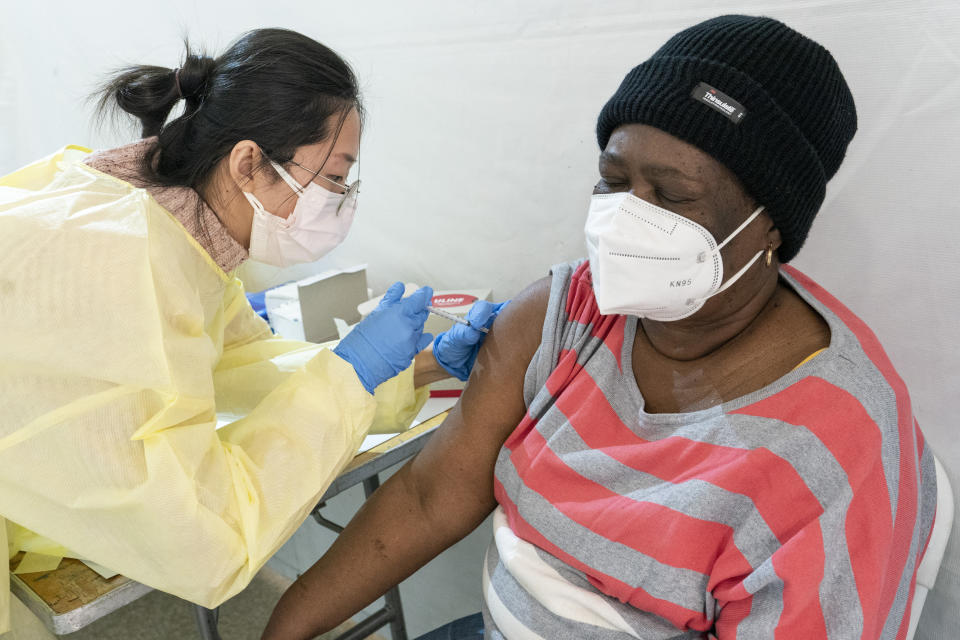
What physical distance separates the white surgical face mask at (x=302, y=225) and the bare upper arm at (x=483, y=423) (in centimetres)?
42

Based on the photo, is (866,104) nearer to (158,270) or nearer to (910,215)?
(910,215)

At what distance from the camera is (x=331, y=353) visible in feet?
4.47

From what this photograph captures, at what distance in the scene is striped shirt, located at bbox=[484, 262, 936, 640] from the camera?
3.15 ft

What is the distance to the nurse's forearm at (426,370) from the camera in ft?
5.47

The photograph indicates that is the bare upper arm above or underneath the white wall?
underneath

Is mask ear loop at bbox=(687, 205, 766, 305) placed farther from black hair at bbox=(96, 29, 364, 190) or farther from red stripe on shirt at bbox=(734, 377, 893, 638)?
black hair at bbox=(96, 29, 364, 190)

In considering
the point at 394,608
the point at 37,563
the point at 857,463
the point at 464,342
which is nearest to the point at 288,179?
the point at 464,342

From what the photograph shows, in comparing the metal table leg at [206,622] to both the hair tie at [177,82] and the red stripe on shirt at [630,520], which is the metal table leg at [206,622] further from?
the hair tie at [177,82]

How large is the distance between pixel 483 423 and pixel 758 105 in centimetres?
69

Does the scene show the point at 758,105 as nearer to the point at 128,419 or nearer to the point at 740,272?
the point at 740,272

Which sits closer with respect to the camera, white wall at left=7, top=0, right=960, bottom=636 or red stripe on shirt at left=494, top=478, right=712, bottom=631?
red stripe on shirt at left=494, top=478, right=712, bottom=631

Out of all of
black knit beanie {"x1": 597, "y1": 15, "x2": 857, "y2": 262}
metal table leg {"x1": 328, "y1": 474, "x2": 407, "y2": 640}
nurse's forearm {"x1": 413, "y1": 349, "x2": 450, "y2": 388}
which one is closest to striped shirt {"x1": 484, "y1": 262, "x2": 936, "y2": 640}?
black knit beanie {"x1": 597, "y1": 15, "x2": 857, "y2": 262}

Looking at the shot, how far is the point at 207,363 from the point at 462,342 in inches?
19.3

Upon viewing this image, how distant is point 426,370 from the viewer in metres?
1.67
